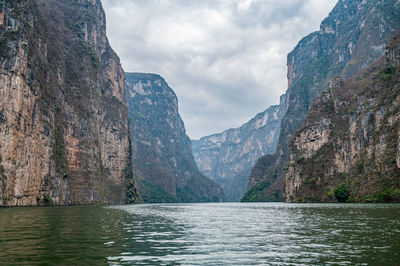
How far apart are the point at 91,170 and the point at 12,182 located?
54.9m

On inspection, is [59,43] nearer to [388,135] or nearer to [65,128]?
[65,128]

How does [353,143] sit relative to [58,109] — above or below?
below

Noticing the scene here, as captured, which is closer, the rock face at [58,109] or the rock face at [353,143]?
the rock face at [58,109]

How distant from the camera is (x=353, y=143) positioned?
12194cm

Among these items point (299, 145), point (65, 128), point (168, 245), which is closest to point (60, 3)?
point (65, 128)

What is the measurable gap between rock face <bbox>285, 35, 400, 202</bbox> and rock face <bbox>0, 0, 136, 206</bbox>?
86.3 m

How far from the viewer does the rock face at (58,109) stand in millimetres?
80312

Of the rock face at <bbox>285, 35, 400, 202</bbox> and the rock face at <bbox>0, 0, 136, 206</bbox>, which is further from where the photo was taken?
the rock face at <bbox>285, 35, 400, 202</bbox>

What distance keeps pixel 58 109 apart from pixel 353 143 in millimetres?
102092

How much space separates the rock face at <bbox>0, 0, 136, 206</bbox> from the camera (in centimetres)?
8031

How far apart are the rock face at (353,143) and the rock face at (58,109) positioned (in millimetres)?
86342

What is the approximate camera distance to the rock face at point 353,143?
310 ft

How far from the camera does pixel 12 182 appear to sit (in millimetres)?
77688

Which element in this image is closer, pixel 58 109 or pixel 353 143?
pixel 58 109
